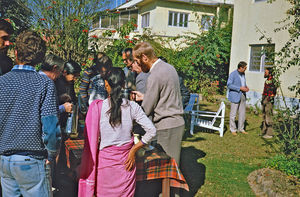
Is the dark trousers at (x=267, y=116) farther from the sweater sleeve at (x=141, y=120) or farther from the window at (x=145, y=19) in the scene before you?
the window at (x=145, y=19)

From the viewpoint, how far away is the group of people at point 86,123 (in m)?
2.17

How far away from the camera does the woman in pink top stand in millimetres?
2736

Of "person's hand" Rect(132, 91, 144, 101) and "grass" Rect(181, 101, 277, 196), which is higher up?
"person's hand" Rect(132, 91, 144, 101)

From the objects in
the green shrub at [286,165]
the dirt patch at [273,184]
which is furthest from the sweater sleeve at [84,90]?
the green shrub at [286,165]

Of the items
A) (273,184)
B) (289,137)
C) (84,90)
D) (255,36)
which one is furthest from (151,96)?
(255,36)

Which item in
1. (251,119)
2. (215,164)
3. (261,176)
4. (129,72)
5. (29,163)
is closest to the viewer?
(29,163)

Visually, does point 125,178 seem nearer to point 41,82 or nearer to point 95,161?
point 95,161

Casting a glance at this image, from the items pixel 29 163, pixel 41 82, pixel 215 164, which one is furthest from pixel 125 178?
pixel 215 164

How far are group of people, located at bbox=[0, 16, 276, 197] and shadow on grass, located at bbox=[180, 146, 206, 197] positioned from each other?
129 cm

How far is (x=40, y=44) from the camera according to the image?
232 centimetres

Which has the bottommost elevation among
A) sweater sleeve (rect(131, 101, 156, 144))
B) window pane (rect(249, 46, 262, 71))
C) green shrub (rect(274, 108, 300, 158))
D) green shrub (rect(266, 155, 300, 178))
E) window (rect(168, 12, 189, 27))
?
green shrub (rect(266, 155, 300, 178))

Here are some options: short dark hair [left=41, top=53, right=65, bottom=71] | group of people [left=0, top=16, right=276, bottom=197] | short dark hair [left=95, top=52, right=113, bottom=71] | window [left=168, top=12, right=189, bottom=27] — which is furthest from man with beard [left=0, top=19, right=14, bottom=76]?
window [left=168, top=12, right=189, bottom=27]

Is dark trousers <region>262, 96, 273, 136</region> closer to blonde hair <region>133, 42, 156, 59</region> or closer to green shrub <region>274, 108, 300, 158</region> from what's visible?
green shrub <region>274, 108, 300, 158</region>

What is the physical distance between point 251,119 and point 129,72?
6661 millimetres
